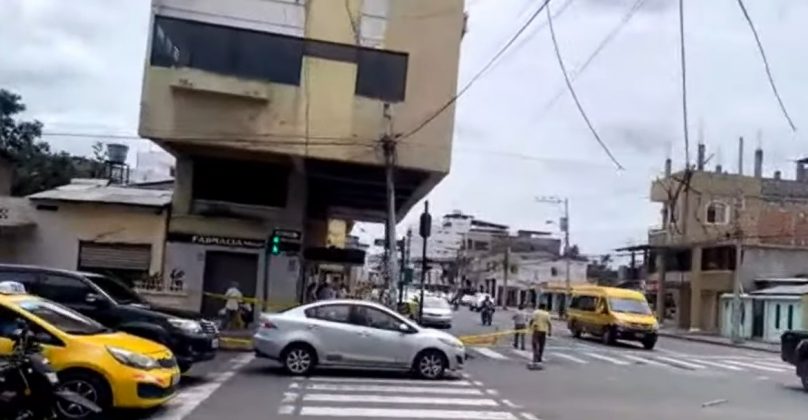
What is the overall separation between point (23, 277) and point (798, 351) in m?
15.6

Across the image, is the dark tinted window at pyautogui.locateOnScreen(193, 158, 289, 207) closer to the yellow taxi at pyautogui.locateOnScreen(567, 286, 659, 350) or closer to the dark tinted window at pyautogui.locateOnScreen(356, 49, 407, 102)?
the dark tinted window at pyautogui.locateOnScreen(356, 49, 407, 102)

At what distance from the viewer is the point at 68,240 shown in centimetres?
3156

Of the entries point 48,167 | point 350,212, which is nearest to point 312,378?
point 350,212

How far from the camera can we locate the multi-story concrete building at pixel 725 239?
57906 mm

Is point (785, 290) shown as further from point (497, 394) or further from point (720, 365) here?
point (497, 394)

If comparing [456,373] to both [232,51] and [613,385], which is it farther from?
[232,51]

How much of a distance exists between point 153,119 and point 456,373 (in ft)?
41.7

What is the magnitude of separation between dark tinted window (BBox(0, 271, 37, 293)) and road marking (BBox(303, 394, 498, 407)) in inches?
194

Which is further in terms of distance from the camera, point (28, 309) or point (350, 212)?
point (350, 212)

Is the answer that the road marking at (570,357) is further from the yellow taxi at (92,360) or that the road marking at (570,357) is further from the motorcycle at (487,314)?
the motorcycle at (487,314)

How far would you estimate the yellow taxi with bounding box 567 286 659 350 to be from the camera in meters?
36.2

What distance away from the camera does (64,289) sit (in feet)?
55.7

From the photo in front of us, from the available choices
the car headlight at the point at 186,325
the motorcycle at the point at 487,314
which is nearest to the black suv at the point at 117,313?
the car headlight at the point at 186,325

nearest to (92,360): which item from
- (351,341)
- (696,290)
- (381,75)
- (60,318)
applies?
(60,318)
